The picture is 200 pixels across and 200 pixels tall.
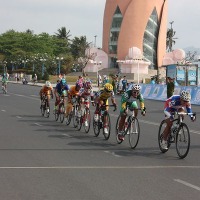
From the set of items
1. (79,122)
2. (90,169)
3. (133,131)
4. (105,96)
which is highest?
(105,96)

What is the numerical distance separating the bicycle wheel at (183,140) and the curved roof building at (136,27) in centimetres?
10534

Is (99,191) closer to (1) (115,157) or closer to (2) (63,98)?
(1) (115,157)

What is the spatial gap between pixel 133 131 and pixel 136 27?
105339mm

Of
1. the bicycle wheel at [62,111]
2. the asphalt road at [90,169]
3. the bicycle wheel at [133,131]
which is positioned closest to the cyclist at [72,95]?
the bicycle wheel at [62,111]

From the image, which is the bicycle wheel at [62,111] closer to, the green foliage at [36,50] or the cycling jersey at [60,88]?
the cycling jersey at [60,88]

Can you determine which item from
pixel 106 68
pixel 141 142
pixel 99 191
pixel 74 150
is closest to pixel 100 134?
pixel 141 142

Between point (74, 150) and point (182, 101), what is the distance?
2.63m

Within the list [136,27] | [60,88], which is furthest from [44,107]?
[136,27]

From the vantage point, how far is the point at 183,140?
1111 cm

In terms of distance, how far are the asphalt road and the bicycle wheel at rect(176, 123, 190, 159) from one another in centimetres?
18

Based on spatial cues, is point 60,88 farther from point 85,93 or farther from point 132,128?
point 132,128

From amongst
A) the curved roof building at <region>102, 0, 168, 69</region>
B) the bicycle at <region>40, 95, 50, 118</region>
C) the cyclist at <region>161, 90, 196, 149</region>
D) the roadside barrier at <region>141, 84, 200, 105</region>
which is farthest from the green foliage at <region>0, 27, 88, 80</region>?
the cyclist at <region>161, 90, 196, 149</region>

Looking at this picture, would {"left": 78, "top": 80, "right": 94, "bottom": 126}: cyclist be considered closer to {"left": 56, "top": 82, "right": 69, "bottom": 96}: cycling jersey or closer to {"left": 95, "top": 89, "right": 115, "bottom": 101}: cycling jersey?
{"left": 95, "top": 89, "right": 115, "bottom": 101}: cycling jersey

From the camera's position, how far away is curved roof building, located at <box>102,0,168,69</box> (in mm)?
115500
